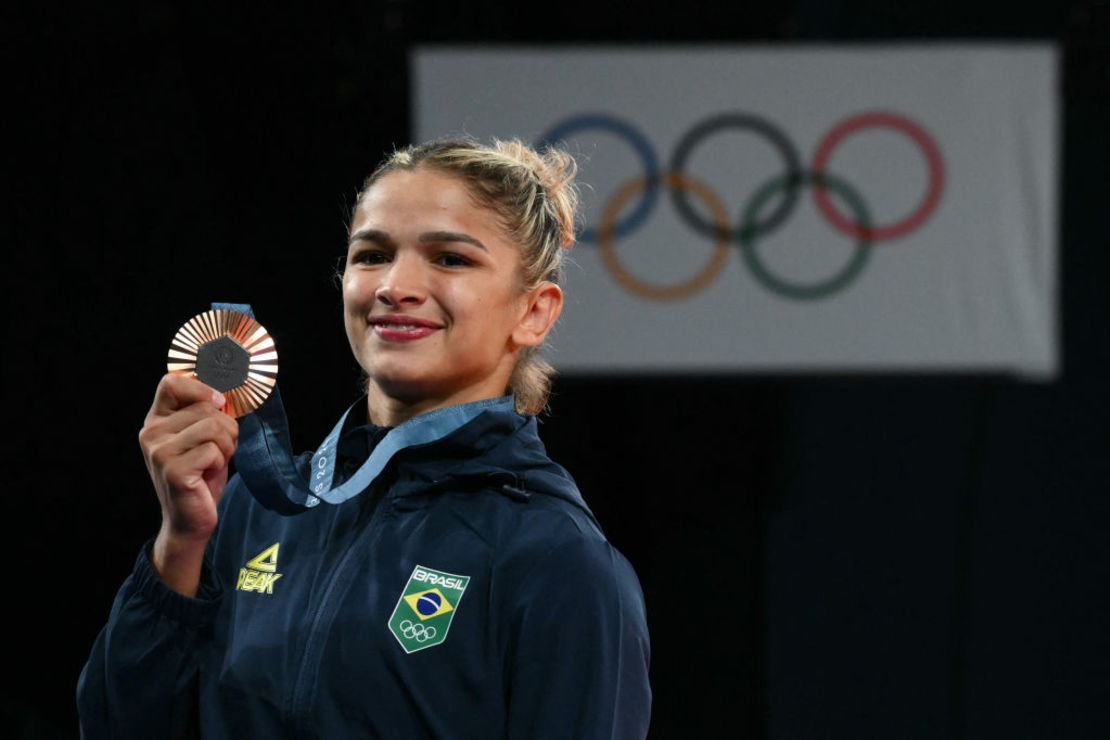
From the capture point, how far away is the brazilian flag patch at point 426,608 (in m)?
1.27

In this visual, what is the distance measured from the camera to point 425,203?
144 centimetres

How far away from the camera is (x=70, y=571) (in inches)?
145

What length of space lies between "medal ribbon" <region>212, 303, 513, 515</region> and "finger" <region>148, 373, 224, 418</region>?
0.09 metres

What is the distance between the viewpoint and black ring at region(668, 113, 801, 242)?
3.86 m

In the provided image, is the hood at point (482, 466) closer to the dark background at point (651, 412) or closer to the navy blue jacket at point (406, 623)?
the navy blue jacket at point (406, 623)

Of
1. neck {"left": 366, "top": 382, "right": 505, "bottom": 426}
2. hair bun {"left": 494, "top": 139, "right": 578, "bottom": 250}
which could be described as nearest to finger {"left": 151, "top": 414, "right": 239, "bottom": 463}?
neck {"left": 366, "top": 382, "right": 505, "bottom": 426}

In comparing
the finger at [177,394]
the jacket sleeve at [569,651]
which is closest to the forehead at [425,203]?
the finger at [177,394]

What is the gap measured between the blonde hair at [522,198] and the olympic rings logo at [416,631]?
0.35 m

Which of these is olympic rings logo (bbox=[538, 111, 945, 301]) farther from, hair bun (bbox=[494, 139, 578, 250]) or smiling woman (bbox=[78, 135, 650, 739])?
smiling woman (bbox=[78, 135, 650, 739])

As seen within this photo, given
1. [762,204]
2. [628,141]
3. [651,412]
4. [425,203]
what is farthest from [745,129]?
[425,203]

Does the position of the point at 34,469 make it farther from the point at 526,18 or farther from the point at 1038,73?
the point at 1038,73

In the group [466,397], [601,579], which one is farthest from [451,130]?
[601,579]

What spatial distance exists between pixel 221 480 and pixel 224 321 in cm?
16

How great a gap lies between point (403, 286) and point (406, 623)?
342 mm
